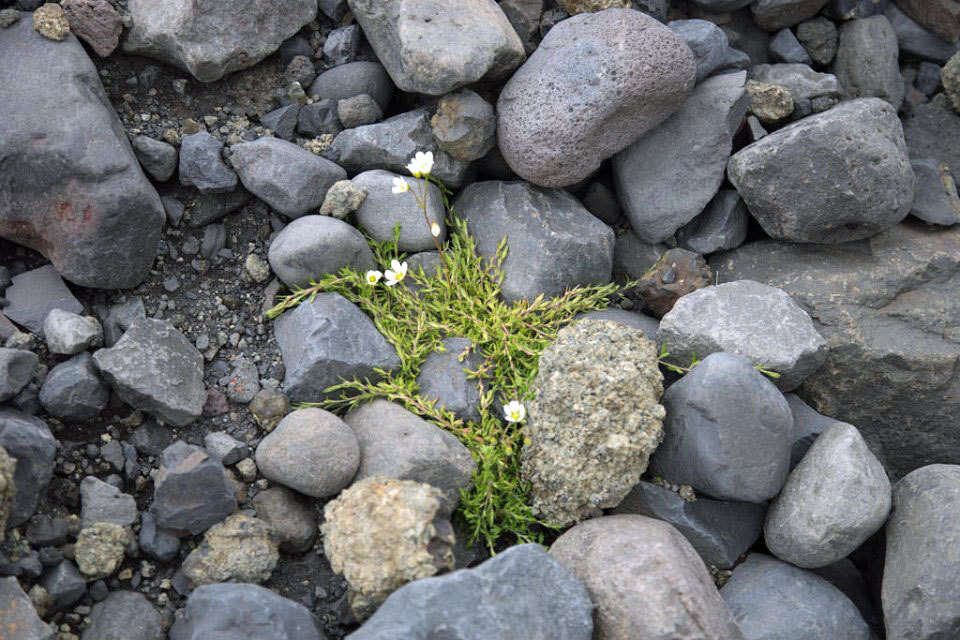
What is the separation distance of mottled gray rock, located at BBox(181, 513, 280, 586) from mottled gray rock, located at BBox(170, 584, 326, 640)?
0.16 m

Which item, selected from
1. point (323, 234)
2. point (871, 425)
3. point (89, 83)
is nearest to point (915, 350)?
point (871, 425)

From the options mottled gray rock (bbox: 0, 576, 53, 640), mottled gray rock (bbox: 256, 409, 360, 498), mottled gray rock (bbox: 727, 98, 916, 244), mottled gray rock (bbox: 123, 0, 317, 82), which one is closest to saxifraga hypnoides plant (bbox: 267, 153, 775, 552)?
mottled gray rock (bbox: 256, 409, 360, 498)

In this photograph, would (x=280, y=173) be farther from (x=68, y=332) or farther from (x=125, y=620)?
(x=125, y=620)

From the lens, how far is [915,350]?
374 cm

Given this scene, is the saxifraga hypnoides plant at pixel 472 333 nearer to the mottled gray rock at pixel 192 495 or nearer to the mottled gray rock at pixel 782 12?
the mottled gray rock at pixel 192 495

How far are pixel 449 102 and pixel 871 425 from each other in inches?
90.3

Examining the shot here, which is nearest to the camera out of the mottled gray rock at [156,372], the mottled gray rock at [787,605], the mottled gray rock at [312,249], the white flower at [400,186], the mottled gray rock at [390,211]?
the mottled gray rock at [787,605]

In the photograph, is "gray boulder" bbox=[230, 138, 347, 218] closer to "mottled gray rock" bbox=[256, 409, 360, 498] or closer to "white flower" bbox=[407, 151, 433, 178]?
"white flower" bbox=[407, 151, 433, 178]

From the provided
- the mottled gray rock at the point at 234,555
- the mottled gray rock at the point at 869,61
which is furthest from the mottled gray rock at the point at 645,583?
the mottled gray rock at the point at 869,61

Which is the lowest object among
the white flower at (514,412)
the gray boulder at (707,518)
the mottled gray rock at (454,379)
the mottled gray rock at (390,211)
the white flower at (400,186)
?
the gray boulder at (707,518)

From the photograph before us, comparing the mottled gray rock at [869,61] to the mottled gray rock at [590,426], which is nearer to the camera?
the mottled gray rock at [590,426]

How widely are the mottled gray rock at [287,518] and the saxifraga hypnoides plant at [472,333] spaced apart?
1.41 ft

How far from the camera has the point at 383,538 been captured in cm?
293

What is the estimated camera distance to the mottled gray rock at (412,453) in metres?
3.27
